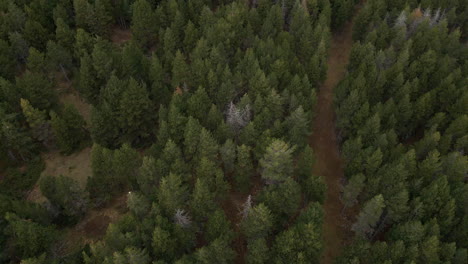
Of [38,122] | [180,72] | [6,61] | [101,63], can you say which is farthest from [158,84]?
[6,61]

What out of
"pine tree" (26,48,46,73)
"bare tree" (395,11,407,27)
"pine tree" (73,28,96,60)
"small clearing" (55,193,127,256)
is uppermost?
"bare tree" (395,11,407,27)

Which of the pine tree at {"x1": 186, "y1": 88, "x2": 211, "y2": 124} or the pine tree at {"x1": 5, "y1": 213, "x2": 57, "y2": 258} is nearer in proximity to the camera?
the pine tree at {"x1": 5, "y1": 213, "x2": 57, "y2": 258}

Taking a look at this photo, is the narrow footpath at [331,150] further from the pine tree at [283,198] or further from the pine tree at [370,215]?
the pine tree at [283,198]

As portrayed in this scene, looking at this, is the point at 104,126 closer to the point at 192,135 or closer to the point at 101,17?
the point at 192,135

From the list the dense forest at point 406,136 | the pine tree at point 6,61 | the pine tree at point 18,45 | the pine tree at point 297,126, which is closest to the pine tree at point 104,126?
the pine tree at point 6,61

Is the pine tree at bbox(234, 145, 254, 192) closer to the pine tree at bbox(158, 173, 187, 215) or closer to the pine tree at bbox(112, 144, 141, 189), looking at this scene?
the pine tree at bbox(158, 173, 187, 215)

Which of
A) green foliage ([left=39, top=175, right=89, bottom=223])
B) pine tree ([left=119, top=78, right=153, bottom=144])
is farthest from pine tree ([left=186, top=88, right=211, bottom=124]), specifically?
green foliage ([left=39, top=175, right=89, bottom=223])

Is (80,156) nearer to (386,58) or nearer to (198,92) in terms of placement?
(198,92)

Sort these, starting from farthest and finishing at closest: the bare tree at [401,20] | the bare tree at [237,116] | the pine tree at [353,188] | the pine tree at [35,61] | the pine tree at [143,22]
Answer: the pine tree at [143,22] < the bare tree at [401,20] < the pine tree at [35,61] < the bare tree at [237,116] < the pine tree at [353,188]
